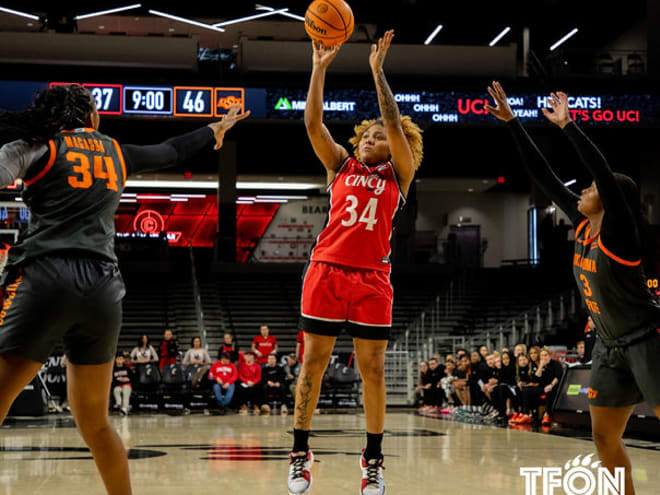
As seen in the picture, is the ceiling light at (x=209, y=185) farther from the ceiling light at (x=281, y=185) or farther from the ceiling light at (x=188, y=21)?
the ceiling light at (x=188, y=21)

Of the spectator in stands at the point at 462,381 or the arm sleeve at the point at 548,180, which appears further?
the spectator in stands at the point at 462,381

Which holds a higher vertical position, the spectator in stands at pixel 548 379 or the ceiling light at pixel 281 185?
the ceiling light at pixel 281 185

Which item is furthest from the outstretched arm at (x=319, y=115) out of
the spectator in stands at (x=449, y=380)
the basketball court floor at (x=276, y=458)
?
the spectator in stands at (x=449, y=380)

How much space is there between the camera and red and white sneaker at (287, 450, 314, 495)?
4.23 m

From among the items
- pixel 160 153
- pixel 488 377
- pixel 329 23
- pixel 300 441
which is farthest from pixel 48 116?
pixel 488 377

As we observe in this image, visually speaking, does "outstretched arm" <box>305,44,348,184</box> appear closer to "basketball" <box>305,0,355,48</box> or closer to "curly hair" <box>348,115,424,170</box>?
"basketball" <box>305,0,355,48</box>

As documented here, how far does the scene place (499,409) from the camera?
13039 mm

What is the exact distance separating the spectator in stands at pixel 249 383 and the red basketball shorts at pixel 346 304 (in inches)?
453

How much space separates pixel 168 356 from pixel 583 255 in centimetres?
1335

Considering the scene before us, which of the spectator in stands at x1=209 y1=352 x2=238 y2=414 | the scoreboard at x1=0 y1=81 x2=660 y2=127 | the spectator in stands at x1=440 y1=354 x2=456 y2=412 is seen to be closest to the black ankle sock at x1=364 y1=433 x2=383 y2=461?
the spectator in stands at x1=440 y1=354 x2=456 y2=412

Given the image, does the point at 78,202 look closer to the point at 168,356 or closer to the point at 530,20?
the point at 168,356

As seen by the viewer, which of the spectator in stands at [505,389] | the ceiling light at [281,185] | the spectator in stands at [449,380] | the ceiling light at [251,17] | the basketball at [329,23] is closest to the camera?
the basketball at [329,23]

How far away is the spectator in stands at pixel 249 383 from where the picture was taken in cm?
1566

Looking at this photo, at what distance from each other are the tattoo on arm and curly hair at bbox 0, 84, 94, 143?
167cm
